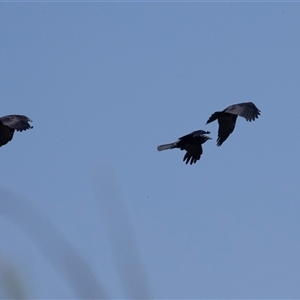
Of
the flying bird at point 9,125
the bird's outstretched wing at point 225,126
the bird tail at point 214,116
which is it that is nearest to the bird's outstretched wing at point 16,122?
the flying bird at point 9,125

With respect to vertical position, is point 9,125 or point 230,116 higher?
point 230,116

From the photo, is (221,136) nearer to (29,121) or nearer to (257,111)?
(257,111)

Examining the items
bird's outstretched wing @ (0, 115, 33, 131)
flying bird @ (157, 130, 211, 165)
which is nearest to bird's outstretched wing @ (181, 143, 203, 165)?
flying bird @ (157, 130, 211, 165)

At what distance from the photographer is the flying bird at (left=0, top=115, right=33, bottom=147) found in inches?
542

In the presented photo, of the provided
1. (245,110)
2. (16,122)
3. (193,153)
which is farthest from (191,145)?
(16,122)

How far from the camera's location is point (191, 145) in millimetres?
14867

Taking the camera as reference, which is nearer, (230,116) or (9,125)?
(9,125)

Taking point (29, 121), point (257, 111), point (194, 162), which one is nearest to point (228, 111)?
point (257, 111)

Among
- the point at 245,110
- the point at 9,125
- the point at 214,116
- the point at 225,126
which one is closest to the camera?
the point at 9,125

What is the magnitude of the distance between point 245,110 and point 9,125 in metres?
5.33

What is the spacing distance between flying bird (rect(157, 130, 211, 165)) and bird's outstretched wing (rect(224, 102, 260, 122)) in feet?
2.51

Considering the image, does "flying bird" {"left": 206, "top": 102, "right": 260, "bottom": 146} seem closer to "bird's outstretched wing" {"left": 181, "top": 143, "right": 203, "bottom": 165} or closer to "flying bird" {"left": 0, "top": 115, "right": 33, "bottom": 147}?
"bird's outstretched wing" {"left": 181, "top": 143, "right": 203, "bottom": 165}

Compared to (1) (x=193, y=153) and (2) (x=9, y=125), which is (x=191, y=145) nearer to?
(1) (x=193, y=153)

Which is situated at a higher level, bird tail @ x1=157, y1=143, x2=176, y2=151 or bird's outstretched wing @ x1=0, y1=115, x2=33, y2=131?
bird's outstretched wing @ x1=0, y1=115, x2=33, y2=131
